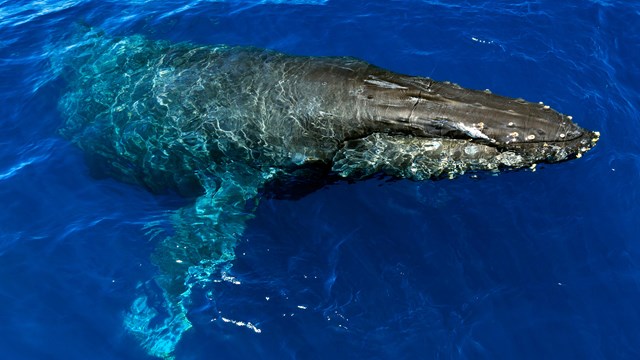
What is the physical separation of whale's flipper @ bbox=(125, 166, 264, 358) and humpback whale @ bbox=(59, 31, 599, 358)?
0.03m

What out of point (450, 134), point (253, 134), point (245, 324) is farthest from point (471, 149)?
point (245, 324)

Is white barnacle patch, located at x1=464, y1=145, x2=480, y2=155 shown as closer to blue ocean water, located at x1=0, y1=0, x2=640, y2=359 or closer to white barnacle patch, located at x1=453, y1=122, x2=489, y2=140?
white barnacle patch, located at x1=453, y1=122, x2=489, y2=140

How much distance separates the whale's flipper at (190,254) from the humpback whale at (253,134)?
1.2 inches

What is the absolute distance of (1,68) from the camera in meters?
22.3

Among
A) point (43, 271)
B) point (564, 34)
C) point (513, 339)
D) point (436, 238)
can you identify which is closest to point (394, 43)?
point (564, 34)

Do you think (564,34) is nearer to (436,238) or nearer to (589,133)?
(589,133)

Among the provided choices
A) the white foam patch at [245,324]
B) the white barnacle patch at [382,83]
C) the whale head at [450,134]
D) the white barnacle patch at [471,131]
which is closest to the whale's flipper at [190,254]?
the white foam patch at [245,324]

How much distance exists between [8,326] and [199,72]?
7999 mm

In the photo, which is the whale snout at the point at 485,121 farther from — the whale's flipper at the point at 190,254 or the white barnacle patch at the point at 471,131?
the whale's flipper at the point at 190,254

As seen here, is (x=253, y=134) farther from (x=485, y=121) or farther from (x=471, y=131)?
(x=485, y=121)

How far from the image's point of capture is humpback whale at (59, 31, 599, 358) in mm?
14289

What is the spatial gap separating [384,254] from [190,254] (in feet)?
16.0

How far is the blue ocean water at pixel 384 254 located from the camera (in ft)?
45.4

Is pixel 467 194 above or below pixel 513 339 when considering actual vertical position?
above
